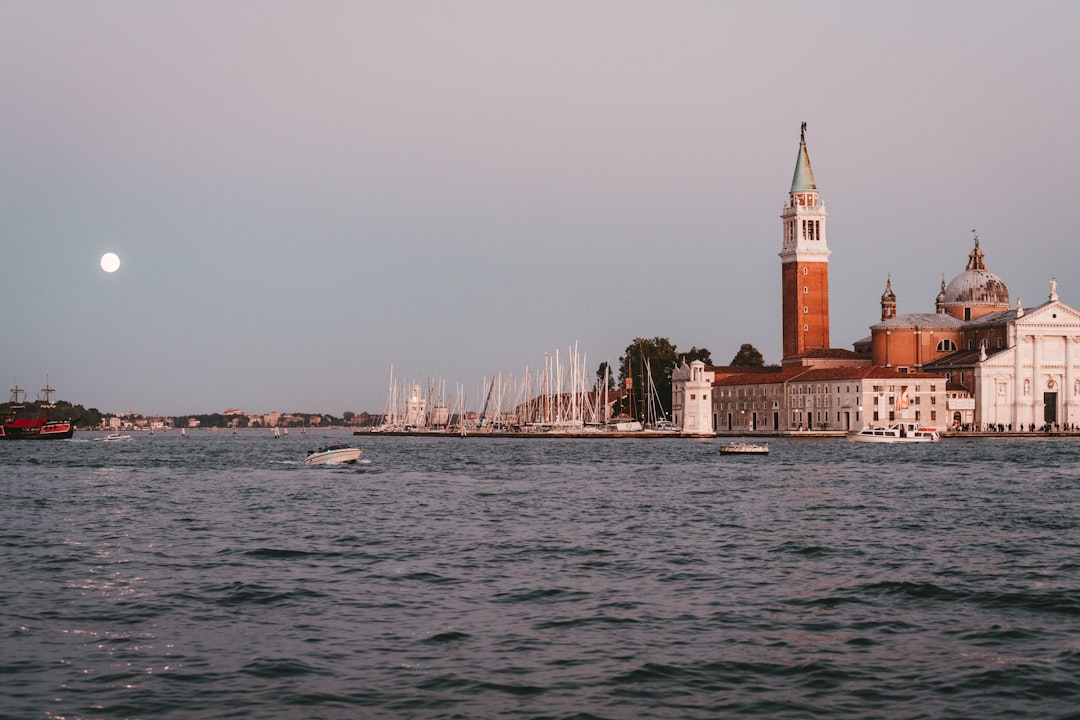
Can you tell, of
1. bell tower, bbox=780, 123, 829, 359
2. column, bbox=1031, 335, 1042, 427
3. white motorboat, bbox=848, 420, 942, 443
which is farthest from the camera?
bell tower, bbox=780, 123, 829, 359

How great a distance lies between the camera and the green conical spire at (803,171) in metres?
119

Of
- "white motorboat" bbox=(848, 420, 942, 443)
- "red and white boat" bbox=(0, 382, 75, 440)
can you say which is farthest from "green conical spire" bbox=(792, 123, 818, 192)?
"red and white boat" bbox=(0, 382, 75, 440)

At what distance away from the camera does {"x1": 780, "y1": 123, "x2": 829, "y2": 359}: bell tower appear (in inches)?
→ 4619

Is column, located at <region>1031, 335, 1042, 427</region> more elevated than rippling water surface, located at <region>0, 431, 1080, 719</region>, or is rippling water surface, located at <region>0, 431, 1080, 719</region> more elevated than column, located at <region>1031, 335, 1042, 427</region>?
column, located at <region>1031, 335, 1042, 427</region>

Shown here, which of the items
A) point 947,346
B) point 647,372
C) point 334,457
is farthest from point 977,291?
point 334,457

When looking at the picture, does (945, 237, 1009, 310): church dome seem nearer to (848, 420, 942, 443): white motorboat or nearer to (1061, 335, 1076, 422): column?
(1061, 335, 1076, 422): column

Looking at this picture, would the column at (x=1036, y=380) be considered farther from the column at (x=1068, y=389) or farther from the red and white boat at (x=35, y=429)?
the red and white boat at (x=35, y=429)

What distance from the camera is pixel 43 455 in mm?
72688

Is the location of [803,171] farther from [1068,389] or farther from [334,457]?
[334,457]

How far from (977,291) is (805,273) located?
60.9ft

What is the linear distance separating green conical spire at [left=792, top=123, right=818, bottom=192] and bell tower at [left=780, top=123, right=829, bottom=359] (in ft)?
0.31

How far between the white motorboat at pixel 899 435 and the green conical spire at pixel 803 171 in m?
30.5

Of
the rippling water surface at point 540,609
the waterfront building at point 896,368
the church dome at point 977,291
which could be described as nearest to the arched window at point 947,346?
the waterfront building at point 896,368

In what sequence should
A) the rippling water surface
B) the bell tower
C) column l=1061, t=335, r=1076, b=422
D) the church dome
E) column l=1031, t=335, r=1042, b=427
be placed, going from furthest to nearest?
the church dome
the bell tower
column l=1061, t=335, r=1076, b=422
column l=1031, t=335, r=1042, b=427
the rippling water surface
